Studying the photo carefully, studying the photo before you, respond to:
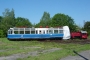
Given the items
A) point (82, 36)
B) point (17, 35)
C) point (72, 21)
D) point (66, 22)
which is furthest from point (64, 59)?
point (72, 21)

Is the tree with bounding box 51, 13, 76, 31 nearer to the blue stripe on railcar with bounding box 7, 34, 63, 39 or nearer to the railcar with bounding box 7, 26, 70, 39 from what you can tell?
the railcar with bounding box 7, 26, 70, 39

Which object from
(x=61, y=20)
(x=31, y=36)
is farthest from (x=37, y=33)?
(x=61, y=20)

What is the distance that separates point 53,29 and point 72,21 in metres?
67.7

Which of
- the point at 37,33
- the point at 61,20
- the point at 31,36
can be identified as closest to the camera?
the point at 31,36

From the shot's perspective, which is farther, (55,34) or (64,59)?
(55,34)

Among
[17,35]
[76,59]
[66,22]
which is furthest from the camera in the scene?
[66,22]

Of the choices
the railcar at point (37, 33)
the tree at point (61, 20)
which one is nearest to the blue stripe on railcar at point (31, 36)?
the railcar at point (37, 33)

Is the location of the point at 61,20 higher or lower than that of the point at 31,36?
higher

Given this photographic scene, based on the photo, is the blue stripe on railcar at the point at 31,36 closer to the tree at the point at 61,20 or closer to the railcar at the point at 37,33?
the railcar at the point at 37,33

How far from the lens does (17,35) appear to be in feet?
153

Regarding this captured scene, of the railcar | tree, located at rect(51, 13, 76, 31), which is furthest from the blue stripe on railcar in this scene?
tree, located at rect(51, 13, 76, 31)

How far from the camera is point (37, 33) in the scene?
4881 centimetres

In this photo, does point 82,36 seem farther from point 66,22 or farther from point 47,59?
point 66,22

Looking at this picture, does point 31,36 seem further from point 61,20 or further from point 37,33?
point 61,20
